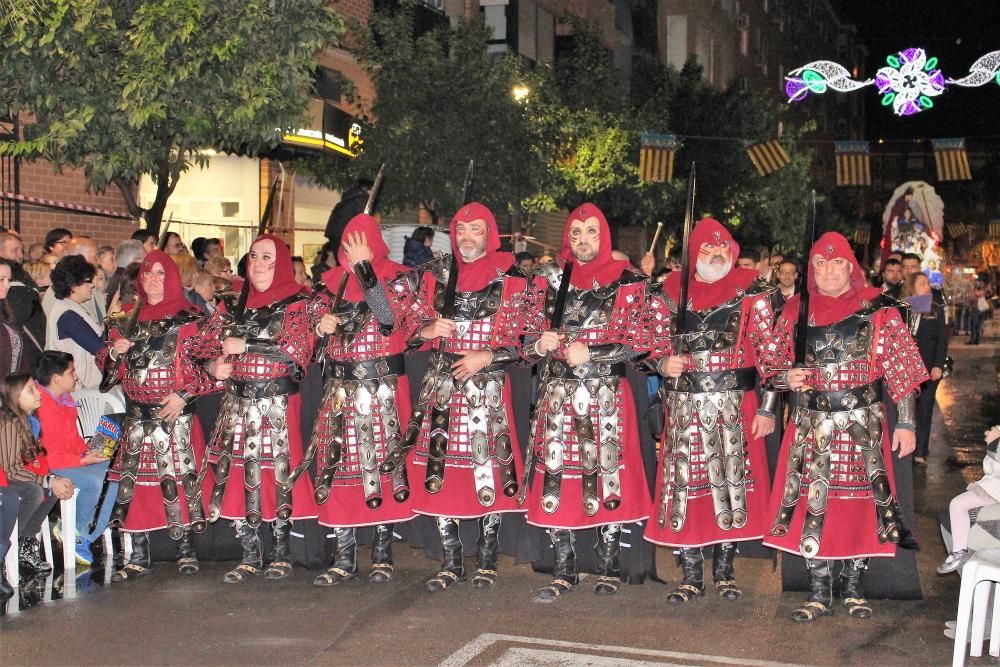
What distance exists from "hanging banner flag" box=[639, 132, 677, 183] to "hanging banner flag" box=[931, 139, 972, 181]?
4.97 m

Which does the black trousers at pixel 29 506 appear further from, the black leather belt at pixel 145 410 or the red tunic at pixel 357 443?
the red tunic at pixel 357 443

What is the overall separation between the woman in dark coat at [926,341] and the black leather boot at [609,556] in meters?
5.19

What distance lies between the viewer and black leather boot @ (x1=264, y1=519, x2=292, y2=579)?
7.46m

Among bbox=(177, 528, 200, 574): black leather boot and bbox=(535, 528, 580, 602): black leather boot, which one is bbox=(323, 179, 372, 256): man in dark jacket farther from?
bbox=(535, 528, 580, 602): black leather boot

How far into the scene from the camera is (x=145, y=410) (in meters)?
7.54

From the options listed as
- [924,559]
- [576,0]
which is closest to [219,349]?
[924,559]

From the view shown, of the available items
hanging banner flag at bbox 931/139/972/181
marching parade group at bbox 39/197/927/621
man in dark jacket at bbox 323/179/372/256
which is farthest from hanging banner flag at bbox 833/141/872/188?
marching parade group at bbox 39/197/927/621

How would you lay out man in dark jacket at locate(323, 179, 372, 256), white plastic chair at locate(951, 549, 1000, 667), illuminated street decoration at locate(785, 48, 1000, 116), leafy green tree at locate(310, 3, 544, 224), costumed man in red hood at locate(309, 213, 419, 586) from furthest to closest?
illuminated street decoration at locate(785, 48, 1000, 116)
leafy green tree at locate(310, 3, 544, 224)
man in dark jacket at locate(323, 179, 372, 256)
costumed man in red hood at locate(309, 213, 419, 586)
white plastic chair at locate(951, 549, 1000, 667)

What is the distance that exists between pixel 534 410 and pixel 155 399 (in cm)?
228

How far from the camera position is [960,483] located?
11.1 meters

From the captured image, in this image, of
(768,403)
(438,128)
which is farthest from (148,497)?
(438,128)

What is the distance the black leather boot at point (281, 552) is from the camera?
7.46 meters

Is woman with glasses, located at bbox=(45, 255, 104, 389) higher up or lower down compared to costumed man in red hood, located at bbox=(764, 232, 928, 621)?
higher up

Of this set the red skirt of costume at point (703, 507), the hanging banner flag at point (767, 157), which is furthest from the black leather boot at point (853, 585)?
the hanging banner flag at point (767, 157)
